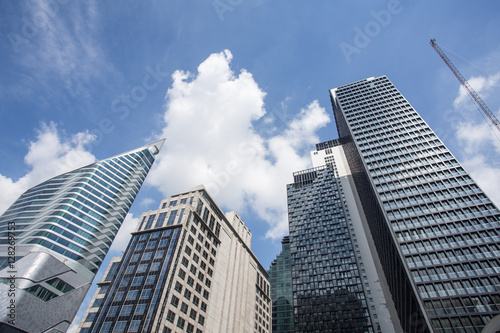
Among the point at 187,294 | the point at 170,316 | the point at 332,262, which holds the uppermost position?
the point at 332,262

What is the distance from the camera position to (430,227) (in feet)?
228

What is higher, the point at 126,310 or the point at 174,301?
the point at 174,301

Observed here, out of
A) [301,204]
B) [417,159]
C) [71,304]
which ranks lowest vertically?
[71,304]

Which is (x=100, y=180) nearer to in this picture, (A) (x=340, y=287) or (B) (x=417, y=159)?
(A) (x=340, y=287)

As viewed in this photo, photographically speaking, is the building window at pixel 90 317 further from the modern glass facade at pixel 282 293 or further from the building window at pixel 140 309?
the modern glass facade at pixel 282 293

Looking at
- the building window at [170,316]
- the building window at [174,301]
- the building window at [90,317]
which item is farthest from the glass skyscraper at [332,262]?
the building window at [90,317]

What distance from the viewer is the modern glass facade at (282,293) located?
11649 centimetres

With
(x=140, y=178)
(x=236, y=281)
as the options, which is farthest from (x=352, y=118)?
(x=140, y=178)

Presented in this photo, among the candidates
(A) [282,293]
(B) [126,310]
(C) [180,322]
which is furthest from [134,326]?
(A) [282,293]

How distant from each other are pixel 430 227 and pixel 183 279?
66.0 metres

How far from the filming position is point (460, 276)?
58.0 meters

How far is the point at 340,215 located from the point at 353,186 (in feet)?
77.2

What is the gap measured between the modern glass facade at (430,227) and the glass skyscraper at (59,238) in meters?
87.0

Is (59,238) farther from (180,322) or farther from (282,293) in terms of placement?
(282,293)
